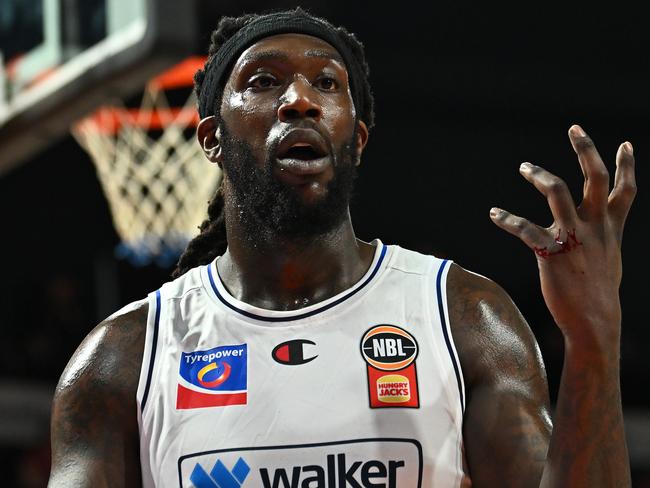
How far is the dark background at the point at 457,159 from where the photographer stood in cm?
1218

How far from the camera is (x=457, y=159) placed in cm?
1265

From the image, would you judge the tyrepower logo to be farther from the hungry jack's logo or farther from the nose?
the nose

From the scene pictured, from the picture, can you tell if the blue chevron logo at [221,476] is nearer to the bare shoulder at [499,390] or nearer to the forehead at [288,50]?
the bare shoulder at [499,390]

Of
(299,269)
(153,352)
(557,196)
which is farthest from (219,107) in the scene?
(557,196)

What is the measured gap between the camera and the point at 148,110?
9.14 meters

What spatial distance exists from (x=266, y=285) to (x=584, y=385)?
3.37ft

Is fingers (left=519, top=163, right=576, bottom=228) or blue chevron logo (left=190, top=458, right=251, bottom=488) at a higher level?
fingers (left=519, top=163, right=576, bottom=228)

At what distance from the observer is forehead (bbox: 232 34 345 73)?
10.6ft

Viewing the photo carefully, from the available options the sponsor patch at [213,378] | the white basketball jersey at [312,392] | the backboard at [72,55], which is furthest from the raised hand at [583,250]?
the backboard at [72,55]

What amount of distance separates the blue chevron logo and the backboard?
2545 mm

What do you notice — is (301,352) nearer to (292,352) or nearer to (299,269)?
(292,352)

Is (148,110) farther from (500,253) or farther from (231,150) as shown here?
(231,150)

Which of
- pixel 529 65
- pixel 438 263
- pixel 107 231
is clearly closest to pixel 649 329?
pixel 529 65

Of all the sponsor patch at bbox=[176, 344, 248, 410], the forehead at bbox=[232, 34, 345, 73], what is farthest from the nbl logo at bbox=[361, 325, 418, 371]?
the forehead at bbox=[232, 34, 345, 73]
